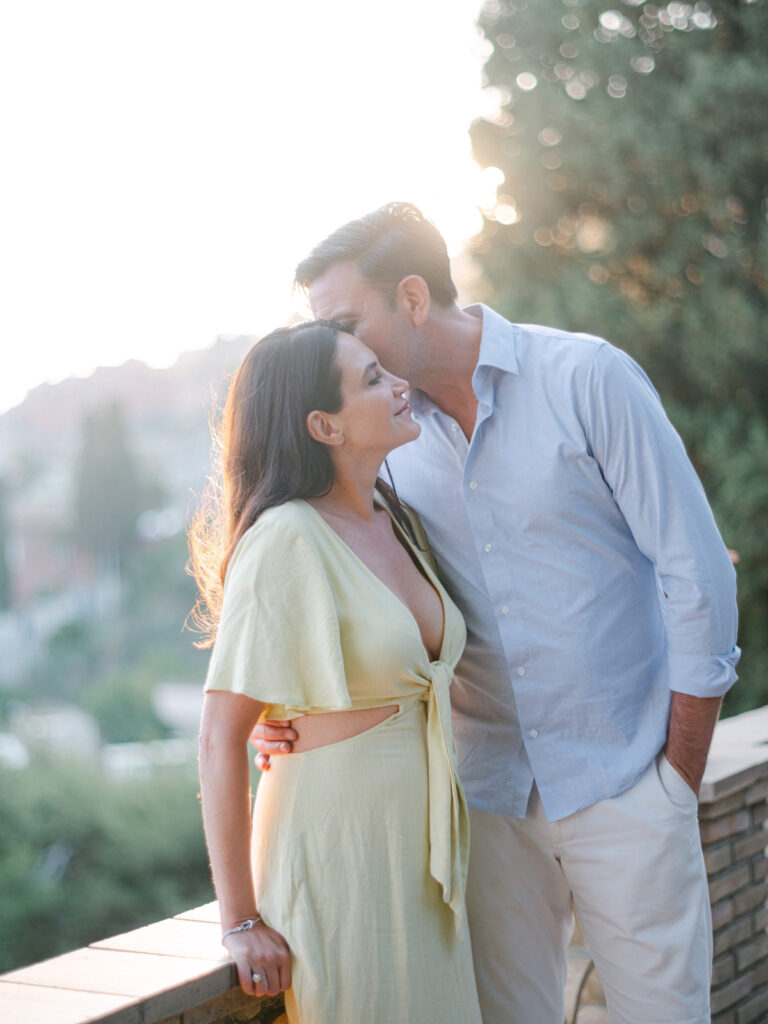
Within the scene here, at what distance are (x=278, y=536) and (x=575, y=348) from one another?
2.33 ft

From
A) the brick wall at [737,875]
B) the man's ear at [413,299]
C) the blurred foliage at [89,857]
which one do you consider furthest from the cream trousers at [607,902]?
the blurred foliage at [89,857]

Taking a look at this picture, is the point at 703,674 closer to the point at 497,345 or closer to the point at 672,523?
the point at 672,523

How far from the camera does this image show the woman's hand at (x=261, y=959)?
5.02 ft

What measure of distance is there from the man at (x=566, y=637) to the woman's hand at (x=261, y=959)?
0.56 meters

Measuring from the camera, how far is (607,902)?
74.4 inches

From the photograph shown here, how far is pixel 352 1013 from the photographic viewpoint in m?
1.54

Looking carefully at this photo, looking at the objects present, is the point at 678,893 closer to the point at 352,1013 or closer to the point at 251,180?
the point at 352,1013

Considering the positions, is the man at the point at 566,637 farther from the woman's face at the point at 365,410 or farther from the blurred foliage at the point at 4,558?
the blurred foliage at the point at 4,558

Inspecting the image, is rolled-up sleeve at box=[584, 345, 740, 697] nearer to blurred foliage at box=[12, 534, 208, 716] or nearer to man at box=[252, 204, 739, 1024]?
→ man at box=[252, 204, 739, 1024]

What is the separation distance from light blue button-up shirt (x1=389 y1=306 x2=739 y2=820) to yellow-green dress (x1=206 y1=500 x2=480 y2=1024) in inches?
12.6

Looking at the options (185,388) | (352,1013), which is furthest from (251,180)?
(352,1013)

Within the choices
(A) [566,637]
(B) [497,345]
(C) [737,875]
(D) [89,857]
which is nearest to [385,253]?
(B) [497,345]

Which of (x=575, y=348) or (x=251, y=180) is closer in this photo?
(x=575, y=348)

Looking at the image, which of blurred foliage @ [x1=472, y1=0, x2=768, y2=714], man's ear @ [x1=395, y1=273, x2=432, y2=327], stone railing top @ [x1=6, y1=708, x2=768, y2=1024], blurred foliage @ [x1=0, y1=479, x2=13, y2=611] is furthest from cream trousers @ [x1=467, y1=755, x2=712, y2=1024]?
blurred foliage @ [x1=0, y1=479, x2=13, y2=611]
